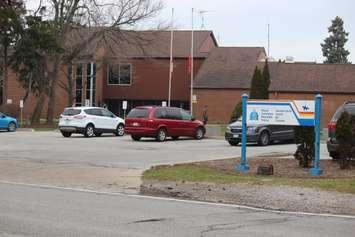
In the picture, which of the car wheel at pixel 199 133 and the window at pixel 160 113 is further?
the car wheel at pixel 199 133

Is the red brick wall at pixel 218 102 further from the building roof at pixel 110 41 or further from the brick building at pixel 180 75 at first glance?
the building roof at pixel 110 41

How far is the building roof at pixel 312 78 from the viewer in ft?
195

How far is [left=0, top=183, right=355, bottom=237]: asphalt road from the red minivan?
19.3 m

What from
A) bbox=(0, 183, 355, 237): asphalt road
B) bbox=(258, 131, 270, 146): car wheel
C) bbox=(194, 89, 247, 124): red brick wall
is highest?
bbox=(194, 89, 247, 124): red brick wall

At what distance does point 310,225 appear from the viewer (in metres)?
9.95

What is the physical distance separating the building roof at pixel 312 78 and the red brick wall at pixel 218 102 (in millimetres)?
4027

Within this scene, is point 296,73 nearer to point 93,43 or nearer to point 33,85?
point 93,43

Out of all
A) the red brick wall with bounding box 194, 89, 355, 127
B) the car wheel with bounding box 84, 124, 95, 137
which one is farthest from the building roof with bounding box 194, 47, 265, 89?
the car wheel with bounding box 84, 124, 95, 137

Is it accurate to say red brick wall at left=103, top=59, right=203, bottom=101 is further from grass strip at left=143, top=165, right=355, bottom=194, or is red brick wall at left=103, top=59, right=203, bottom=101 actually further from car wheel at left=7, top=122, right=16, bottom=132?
grass strip at left=143, top=165, right=355, bottom=194

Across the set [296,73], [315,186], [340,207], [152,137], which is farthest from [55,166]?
[296,73]

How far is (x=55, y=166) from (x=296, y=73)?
45.7 meters

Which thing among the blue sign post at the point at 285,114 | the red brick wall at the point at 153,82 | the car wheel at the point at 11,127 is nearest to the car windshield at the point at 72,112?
the car wheel at the point at 11,127

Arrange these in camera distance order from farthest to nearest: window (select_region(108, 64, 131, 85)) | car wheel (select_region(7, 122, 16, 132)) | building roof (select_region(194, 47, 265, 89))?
window (select_region(108, 64, 131, 85)) < building roof (select_region(194, 47, 265, 89)) < car wheel (select_region(7, 122, 16, 132))

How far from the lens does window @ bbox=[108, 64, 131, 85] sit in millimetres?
70312
